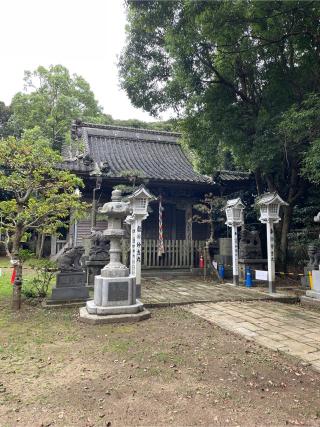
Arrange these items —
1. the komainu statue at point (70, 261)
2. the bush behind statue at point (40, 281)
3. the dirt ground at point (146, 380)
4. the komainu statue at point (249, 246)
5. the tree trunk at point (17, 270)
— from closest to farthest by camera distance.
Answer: the dirt ground at point (146, 380) < the tree trunk at point (17, 270) < the komainu statue at point (70, 261) < the bush behind statue at point (40, 281) < the komainu statue at point (249, 246)

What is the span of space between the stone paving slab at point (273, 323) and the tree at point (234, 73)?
4584mm

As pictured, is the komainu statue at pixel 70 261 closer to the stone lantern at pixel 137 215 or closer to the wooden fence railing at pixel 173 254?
the stone lantern at pixel 137 215

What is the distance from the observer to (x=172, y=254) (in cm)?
1323

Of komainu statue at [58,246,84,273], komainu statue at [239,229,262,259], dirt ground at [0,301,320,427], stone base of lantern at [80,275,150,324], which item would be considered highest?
komainu statue at [239,229,262,259]

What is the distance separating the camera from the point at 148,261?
511 inches

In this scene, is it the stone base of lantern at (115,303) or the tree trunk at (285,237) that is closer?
the stone base of lantern at (115,303)

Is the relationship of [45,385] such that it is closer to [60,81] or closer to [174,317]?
[174,317]

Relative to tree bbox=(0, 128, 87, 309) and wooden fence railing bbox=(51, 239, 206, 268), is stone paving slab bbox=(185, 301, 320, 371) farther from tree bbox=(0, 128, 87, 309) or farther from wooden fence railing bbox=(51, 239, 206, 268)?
wooden fence railing bbox=(51, 239, 206, 268)

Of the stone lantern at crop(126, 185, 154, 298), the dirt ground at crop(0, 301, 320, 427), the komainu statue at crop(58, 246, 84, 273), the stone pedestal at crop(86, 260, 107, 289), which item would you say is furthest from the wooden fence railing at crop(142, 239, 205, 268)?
the dirt ground at crop(0, 301, 320, 427)

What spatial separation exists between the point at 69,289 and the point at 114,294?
1522mm

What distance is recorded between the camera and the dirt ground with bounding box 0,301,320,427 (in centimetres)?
282

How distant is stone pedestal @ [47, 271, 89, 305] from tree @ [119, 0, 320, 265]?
280 inches

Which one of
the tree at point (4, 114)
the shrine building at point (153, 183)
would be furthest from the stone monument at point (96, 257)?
the tree at point (4, 114)

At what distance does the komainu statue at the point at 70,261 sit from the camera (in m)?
7.19
